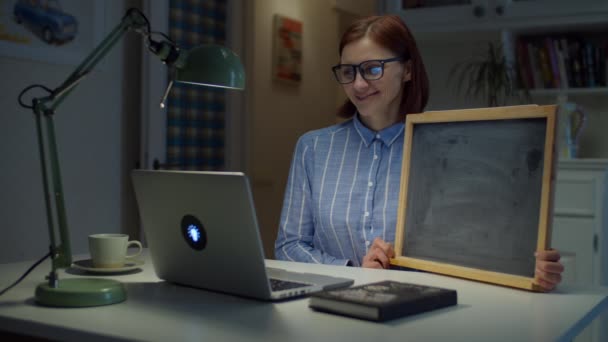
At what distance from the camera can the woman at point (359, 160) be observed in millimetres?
1959

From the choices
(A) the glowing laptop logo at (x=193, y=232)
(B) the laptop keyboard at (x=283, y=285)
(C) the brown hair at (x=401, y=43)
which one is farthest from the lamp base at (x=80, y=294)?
(C) the brown hair at (x=401, y=43)

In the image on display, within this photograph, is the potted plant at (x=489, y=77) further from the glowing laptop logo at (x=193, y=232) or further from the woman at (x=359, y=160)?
the glowing laptop logo at (x=193, y=232)

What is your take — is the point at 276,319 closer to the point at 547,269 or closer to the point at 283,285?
the point at 283,285

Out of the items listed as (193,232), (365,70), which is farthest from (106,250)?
(365,70)

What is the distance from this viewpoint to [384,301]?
1109 mm

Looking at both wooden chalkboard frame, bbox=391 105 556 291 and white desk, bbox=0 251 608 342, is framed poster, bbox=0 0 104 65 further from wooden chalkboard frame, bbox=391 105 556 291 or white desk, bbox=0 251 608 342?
wooden chalkboard frame, bbox=391 105 556 291

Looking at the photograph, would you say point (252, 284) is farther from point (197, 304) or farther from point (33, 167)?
point (33, 167)

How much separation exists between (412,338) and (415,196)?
655 millimetres

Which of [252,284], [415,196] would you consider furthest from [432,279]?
[252,284]

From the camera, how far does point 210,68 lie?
4.37 feet

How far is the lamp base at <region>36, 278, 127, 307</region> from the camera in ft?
3.89

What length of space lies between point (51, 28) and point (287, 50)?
1825mm

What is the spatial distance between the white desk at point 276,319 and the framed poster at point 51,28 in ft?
6.07

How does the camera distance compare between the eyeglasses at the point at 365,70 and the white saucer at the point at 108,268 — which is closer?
the white saucer at the point at 108,268
